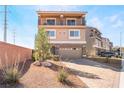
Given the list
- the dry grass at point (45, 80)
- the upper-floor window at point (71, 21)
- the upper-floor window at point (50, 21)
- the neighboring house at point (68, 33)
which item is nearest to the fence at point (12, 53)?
the dry grass at point (45, 80)

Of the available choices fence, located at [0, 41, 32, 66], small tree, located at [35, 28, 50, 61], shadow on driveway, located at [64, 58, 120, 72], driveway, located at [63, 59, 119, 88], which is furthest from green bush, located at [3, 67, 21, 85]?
shadow on driveway, located at [64, 58, 120, 72]

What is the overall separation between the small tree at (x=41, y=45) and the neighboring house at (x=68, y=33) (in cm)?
68

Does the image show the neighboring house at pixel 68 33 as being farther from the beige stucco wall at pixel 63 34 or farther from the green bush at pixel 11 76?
the green bush at pixel 11 76

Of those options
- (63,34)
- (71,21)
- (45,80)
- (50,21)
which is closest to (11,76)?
(45,80)

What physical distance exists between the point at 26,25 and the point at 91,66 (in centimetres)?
364

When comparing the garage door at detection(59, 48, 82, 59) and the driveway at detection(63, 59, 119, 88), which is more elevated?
the garage door at detection(59, 48, 82, 59)

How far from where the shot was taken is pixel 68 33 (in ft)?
49.5

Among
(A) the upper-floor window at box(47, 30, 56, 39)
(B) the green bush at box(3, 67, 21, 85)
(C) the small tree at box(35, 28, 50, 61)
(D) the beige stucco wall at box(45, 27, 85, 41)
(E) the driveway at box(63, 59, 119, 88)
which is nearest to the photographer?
(B) the green bush at box(3, 67, 21, 85)

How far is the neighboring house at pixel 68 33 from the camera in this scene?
1356 centimetres

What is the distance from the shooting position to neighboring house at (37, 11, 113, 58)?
13.6 meters

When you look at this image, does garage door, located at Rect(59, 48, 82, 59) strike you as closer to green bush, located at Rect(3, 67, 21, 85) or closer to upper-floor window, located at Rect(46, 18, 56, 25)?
upper-floor window, located at Rect(46, 18, 56, 25)
